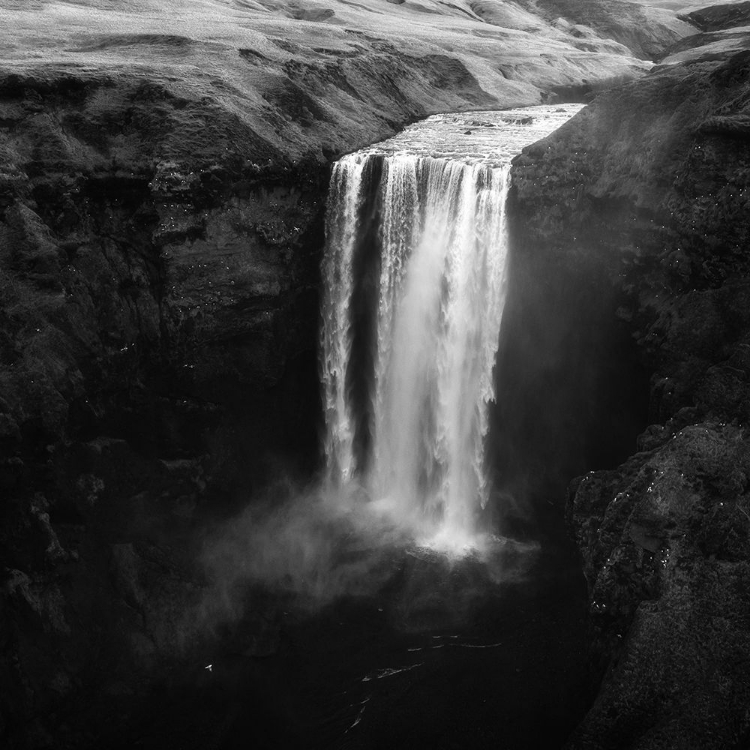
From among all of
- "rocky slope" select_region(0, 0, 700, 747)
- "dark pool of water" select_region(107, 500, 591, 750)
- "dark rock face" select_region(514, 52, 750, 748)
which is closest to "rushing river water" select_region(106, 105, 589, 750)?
"dark pool of water" select_region(107, 500, 591, 750)

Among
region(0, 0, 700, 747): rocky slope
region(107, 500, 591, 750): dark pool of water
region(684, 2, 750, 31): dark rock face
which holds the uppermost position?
region(684, 2, 750, 31): dark rock face

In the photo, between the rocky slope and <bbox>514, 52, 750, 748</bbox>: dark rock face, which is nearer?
<bbox>514, 52, 750, 748</bbox>: dark rock face

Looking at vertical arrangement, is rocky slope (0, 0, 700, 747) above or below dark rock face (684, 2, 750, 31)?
below

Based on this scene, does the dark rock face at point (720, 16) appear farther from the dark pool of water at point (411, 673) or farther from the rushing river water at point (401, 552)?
the dark pool of water at point (411, 673)

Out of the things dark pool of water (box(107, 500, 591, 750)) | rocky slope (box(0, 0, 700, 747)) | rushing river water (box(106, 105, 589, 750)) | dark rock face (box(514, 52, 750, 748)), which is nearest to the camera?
dark rock face (box(514, 52, 750, 748))

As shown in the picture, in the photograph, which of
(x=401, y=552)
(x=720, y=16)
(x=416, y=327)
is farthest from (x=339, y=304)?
(x=720, y=16)

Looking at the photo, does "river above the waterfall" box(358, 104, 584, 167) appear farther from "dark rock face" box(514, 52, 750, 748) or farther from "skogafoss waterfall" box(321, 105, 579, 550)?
"dark rock face" box(514, 52, 750, 748)

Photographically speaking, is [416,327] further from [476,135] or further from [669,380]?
[476,135]

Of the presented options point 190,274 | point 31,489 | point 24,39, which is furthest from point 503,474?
point 24,39
